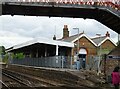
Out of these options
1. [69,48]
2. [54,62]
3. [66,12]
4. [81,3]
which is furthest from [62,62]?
[81,3]

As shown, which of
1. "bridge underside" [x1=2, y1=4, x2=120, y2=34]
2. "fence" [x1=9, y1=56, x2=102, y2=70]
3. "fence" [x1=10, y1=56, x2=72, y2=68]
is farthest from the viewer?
"fence" [x1=10, y1=56, x2=72, y2=68]

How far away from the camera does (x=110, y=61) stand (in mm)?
29078

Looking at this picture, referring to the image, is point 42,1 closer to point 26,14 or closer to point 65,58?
point 26,14

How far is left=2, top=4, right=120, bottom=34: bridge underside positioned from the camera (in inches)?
992

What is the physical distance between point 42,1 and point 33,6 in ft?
3.79

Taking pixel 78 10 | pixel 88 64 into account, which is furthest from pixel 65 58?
pixel 78 10

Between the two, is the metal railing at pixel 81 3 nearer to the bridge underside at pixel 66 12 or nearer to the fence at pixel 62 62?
the bridge underside at pixel 66 12

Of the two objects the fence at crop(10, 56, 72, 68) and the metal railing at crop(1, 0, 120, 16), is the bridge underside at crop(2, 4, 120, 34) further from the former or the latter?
the fence at crop(10, 56, 72, 68)

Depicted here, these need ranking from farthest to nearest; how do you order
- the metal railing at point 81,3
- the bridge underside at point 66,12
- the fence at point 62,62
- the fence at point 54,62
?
the fence at point 54,62
the fence at point 62,62
the bridge underside at point 66,12
the metal railing at point 81,3

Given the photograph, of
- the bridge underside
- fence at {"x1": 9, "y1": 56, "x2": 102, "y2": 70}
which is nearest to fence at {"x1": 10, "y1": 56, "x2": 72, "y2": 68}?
fence at {"x1": 9, "y1": 56, "x2": 102, "y2": 70}

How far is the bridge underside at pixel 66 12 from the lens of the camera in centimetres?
2519

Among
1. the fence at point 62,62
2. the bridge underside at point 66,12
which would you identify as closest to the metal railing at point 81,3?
the bridge underside at point 66,12

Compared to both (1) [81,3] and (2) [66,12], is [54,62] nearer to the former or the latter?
(2) [66,12]

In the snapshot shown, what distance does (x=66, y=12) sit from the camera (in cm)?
2655
